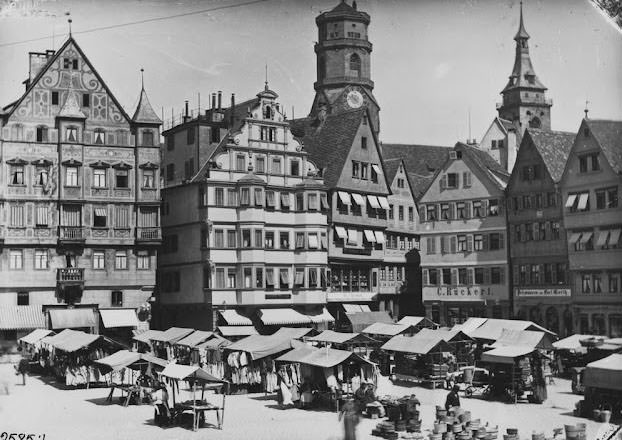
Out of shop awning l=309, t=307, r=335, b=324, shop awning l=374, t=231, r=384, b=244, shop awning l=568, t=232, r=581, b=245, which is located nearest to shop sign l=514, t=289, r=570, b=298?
shop awning l=568, t=232, r=581, b=245

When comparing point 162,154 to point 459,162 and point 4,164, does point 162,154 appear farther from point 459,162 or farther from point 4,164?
point 459,162

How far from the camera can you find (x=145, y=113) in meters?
53.4

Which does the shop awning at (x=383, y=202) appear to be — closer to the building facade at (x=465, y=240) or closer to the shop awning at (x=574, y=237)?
the building facade at (x=465, y=240)

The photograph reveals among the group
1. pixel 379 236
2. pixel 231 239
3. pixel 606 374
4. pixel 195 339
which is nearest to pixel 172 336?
pixel 195 339

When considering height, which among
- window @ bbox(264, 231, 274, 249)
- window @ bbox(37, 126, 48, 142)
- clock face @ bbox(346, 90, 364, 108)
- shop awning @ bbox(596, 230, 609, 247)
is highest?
clock face @ bbox(346, 90, 364, 108)

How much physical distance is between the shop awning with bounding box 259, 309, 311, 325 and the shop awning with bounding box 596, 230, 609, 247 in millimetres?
17607

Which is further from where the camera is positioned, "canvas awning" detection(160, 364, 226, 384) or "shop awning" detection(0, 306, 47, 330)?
"shop awning" detection(0, 306, 47, 330)

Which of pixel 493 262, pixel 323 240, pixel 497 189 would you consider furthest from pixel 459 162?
pixel 323 240

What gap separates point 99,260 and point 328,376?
23492 millimetres

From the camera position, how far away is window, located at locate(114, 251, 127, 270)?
172 feet

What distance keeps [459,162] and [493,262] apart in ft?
23.4

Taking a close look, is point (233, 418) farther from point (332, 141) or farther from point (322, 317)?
point (332, 141)

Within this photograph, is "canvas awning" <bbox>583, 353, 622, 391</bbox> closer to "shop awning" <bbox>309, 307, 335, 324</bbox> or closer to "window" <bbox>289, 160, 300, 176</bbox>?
"shop awning" <bbox>309, 307, 335, 324</bbox>

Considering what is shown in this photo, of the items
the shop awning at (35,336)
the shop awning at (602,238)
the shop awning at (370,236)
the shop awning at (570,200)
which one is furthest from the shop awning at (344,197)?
the shop awning at (35,336)
